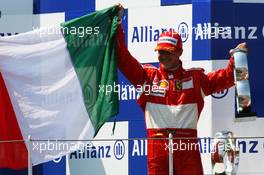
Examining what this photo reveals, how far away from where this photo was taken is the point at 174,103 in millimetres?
4875

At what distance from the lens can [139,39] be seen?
5695mm

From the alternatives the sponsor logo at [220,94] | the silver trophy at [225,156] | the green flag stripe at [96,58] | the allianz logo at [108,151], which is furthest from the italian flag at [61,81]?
the sponsor logo at [220,94]

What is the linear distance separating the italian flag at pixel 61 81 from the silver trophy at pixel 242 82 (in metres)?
0.74

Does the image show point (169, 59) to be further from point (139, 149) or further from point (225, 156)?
point (139, 149)

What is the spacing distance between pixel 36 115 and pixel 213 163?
1.15 metres

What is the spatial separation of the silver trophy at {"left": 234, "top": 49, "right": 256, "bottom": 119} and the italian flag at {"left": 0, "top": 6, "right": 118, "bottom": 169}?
0.74 m

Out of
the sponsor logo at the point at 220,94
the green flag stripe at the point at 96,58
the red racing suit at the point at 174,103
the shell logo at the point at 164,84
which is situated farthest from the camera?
the sponsor logo at the point at 220,94

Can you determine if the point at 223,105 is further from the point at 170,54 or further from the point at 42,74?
the point at 42,74

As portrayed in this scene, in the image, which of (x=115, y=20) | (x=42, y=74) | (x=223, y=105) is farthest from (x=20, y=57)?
(x=223, y=105)

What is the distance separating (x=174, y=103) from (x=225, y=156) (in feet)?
1.75

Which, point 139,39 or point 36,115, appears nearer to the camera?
point 36,115

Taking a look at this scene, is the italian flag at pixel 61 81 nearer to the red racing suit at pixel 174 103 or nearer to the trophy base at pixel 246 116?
the red racing suit at pixel 174 103

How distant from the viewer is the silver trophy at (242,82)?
4.85 metres

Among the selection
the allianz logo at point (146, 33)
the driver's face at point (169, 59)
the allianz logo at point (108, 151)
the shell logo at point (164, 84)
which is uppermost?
the allianz logo at point (146, 33)
